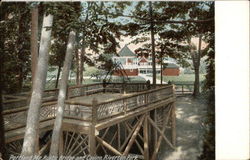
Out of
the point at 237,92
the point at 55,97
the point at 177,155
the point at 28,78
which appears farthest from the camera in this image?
the point at 28,78

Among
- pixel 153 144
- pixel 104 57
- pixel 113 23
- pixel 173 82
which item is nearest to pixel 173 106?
pixel 173 82

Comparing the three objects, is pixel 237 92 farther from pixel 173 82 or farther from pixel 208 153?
pixel 173 82

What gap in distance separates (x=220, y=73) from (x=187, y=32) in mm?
5056

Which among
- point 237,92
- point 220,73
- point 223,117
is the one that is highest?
point 220,73

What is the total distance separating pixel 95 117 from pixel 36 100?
2764 mm

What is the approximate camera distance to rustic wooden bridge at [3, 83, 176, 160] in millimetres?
8305

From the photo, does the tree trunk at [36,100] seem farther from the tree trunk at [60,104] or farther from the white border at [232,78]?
the white border at [232,78]

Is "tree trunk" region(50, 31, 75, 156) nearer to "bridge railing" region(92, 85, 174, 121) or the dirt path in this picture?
"bridge railing" region(92, 85, 174, 121)

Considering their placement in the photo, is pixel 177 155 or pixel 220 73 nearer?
pixel 220 73

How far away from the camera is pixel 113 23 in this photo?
738 cm

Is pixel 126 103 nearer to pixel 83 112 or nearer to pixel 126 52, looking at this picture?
pixel 83 112

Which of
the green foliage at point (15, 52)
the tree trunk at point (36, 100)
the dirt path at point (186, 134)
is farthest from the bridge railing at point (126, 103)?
the green foliage at point (15, 52)

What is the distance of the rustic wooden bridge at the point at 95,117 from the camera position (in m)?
8.30

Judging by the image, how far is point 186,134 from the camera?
13.9 meters
